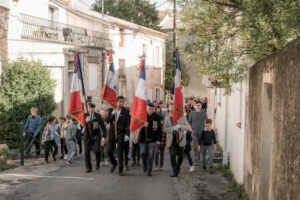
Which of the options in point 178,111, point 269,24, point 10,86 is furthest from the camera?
point 10,86

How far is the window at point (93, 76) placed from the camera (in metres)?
24.7

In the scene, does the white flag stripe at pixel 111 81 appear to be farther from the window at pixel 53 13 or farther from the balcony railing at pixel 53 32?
the window at pixel 53 13

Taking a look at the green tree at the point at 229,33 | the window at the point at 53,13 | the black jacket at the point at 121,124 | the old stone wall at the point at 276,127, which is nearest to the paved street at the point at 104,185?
the black jacket at the point at 121,124

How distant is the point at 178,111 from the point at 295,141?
7182 millimetres

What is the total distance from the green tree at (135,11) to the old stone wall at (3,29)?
3017 cm

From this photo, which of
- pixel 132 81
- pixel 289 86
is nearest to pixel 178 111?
pixel 289 86

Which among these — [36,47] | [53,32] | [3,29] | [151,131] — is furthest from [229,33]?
[53,32]

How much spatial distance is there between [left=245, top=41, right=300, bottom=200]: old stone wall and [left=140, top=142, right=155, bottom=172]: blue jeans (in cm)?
328

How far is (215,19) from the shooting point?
7.50 metres

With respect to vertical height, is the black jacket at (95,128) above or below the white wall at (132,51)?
below

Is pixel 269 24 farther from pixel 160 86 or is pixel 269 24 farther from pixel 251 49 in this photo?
pixel 160 86

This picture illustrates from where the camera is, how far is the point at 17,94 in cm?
1593

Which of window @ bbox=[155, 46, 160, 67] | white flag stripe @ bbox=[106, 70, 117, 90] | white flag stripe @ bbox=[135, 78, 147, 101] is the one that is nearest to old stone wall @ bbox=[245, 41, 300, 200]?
white flag stripe @ bbox=[135, 78, 147, 101]

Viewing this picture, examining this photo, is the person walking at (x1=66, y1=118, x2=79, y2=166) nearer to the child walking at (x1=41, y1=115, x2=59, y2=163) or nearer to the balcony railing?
the child walking at (x1=41, y1=115, x2=59, y2=163)
